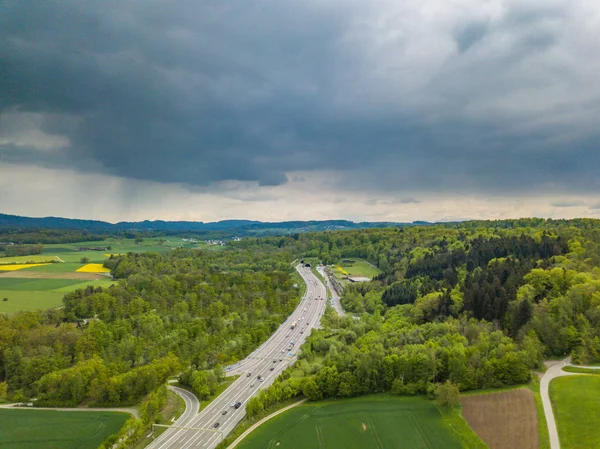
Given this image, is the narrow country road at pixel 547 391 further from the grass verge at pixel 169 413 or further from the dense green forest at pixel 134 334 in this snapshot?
the dense green forest at pixel 134 334

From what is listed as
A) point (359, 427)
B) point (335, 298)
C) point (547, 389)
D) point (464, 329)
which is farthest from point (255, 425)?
point (335, 298)

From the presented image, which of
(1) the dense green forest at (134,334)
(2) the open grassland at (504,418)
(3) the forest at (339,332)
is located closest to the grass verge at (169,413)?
(3) the forest at (339,332)

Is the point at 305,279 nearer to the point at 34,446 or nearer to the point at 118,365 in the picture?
the point at 118,365

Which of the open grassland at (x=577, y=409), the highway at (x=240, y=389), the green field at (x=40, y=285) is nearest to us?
the open grassland at (x=577, y=409)

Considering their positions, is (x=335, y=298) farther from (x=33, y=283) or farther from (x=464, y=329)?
(x=33, y=283)

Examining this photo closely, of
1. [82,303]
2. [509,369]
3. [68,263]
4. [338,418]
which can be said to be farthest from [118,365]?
[68,263]
